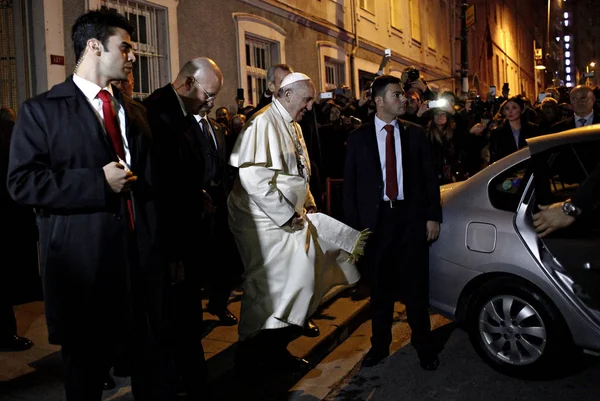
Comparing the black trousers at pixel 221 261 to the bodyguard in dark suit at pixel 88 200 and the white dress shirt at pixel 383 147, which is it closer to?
the white dress shirt at pixel 383 147

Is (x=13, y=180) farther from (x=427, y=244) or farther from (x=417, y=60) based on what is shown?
(x=417, y=60)

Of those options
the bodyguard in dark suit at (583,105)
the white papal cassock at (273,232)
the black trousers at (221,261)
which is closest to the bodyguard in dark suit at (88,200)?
the white papal cassock at (273,232)

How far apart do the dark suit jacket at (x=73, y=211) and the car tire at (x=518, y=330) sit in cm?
260

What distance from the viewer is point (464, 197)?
15.1 feet

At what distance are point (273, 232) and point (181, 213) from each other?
73cm

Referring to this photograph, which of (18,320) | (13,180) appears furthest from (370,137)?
(18,320)

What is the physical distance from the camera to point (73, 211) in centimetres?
265

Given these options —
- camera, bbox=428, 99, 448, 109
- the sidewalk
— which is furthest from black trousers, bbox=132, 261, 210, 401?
camera, bbox=428, 99, 448, 109

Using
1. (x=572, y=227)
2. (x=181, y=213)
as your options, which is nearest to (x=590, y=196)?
(x=572, y=227)

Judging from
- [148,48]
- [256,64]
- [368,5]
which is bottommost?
[148,48]

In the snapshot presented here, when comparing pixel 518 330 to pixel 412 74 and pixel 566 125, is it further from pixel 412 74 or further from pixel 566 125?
pixel 412 74

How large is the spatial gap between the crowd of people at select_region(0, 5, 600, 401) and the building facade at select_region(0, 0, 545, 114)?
114 inches

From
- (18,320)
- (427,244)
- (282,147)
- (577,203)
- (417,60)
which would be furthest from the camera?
(417,60)

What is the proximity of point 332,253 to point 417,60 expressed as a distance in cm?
1876
